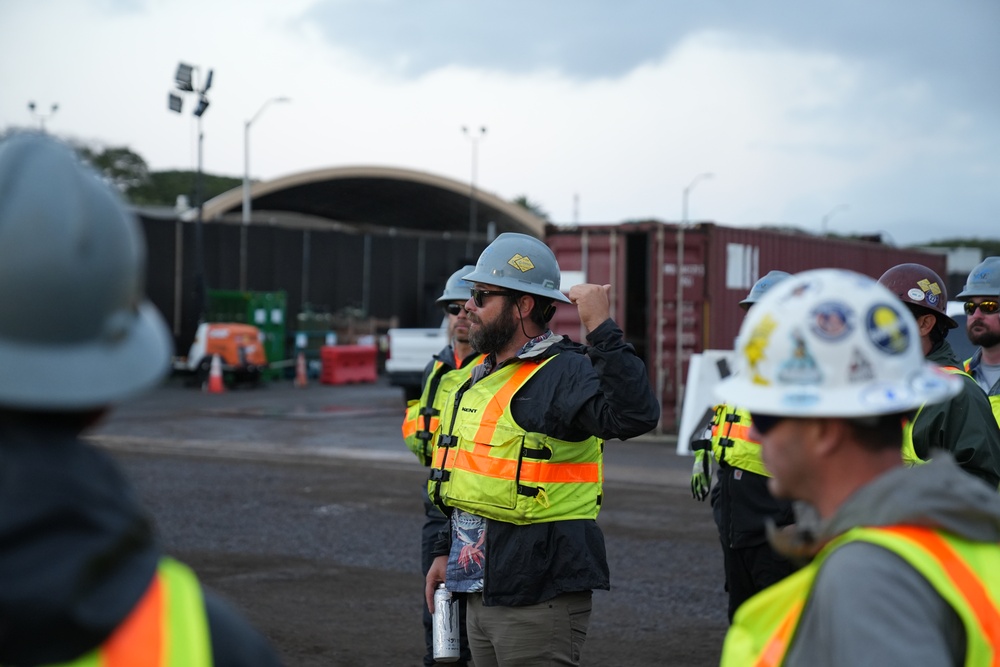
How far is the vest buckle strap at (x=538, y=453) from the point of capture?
14.3 feet

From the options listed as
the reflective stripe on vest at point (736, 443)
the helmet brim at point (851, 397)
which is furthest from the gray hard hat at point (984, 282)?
the helmet brim at point (851, 397)

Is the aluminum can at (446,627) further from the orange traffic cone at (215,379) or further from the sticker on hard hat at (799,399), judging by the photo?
the orange traffic cone at (215,379)

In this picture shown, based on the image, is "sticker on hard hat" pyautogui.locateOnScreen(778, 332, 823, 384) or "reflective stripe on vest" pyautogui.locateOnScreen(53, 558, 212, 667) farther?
"sticker on hard hat" pyautogui.locateOnScreen(778, 332, 823, 384)

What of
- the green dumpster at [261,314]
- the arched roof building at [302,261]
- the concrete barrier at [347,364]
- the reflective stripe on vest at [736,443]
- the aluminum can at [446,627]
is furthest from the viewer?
the arched roof building at [302,261]

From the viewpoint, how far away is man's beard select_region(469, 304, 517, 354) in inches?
184

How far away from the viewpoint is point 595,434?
14.2 ft

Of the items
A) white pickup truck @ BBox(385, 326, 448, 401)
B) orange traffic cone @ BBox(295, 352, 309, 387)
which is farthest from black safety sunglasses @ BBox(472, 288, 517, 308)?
orange traffic cone @ BBox(295, 352, 309, 387)

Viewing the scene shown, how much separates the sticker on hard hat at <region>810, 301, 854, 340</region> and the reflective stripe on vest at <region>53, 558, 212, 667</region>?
3.46 ft

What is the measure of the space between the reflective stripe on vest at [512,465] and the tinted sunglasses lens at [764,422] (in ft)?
7.72

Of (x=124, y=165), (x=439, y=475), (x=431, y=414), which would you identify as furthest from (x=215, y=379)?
(x=124, y=165)

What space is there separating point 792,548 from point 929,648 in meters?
0.35

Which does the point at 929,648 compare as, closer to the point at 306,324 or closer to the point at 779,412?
the point at 779,412

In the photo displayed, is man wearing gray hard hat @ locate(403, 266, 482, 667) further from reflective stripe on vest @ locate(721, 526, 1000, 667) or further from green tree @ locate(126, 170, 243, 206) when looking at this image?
green tree @ locate(126, 170, 243, 206)

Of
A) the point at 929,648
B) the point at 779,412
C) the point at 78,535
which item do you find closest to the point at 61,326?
the point at 78,535
